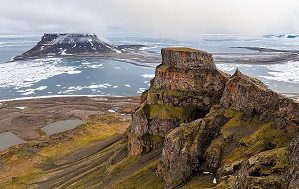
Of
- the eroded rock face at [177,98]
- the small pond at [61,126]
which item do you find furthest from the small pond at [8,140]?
the eroded rock face at [177,98]

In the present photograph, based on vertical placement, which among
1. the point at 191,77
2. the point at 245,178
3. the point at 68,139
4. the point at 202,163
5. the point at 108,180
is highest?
the point at 191,77

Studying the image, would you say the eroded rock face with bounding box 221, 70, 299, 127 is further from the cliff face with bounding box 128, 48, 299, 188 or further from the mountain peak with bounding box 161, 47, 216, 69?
the mountain peak with bounding box 161, 47, 216, 69

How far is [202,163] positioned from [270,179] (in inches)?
1112

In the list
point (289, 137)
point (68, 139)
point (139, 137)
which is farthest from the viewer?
point (68, 139)

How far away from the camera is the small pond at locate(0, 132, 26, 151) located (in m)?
150

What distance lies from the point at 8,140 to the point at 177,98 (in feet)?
356

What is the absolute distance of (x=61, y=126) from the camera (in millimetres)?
175750

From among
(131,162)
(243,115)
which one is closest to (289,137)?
(243,115)

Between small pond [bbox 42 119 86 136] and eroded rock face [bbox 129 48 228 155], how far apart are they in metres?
83.9

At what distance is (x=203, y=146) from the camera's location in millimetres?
73188

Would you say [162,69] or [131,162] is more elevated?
[162,69]

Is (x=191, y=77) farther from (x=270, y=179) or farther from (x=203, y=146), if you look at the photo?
(x=270, y=179)

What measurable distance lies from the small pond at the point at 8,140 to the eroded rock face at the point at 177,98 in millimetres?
85441

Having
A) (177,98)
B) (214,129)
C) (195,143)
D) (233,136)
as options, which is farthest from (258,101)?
(177,98)
